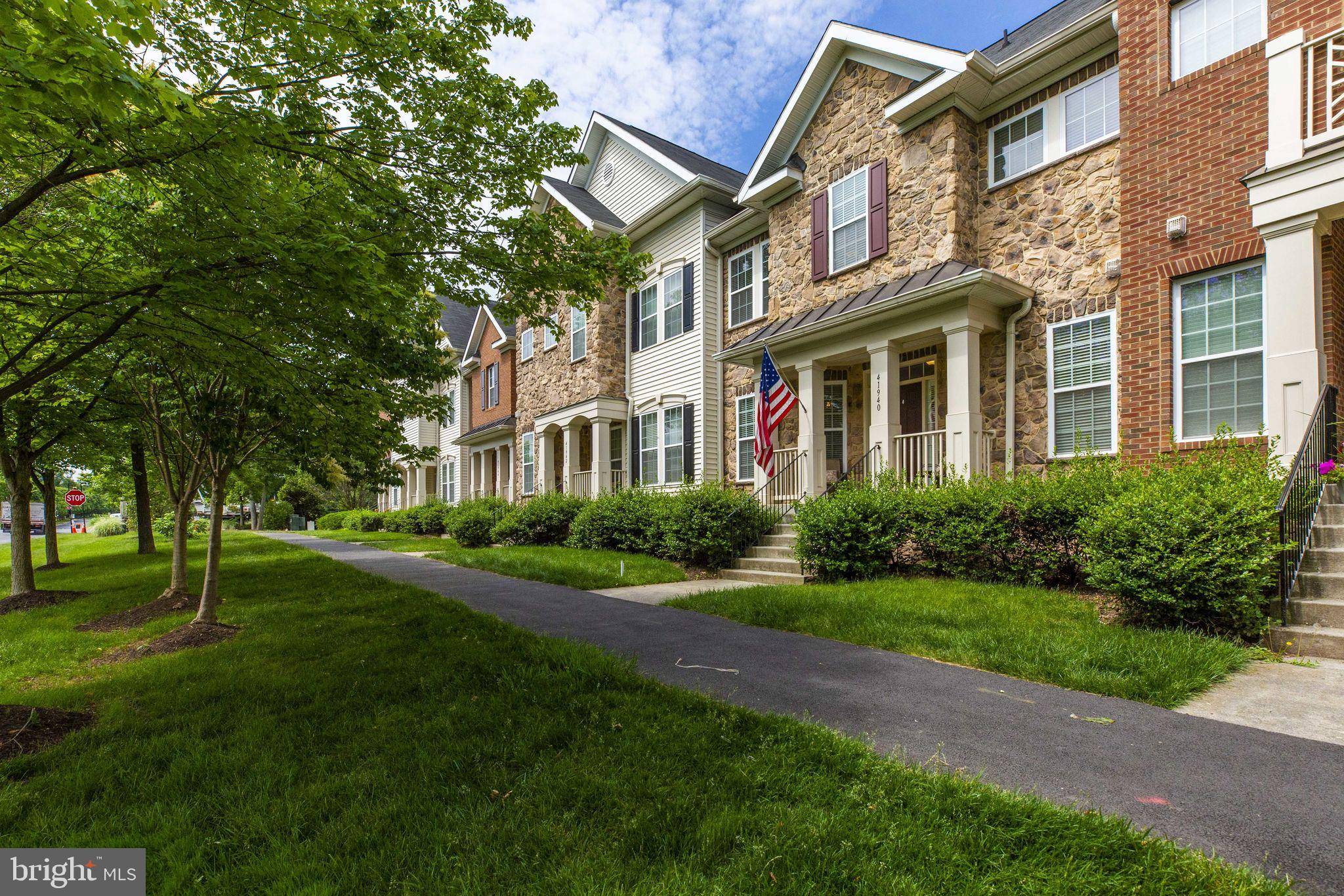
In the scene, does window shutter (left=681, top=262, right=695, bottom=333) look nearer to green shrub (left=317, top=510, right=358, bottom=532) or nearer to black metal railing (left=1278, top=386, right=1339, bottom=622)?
black metal railing (left=1278, top=386, right=1339, bottom=622)

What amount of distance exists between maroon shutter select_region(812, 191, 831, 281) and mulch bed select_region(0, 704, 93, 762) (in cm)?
1127

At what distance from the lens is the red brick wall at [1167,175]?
7.30 m

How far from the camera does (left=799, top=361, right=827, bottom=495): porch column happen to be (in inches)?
443

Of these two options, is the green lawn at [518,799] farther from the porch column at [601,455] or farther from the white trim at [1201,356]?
the porch column at [601,455]

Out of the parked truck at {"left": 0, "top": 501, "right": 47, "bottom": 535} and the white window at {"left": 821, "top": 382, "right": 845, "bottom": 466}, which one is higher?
the white window at {"left": 821, "top": 382, "right": 845, "bottom": 466}

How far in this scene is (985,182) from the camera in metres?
10.1

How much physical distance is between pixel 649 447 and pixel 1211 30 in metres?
11.9

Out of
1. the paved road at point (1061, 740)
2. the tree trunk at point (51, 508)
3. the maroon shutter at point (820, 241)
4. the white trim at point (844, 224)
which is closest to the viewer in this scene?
the paved road at point (1061, 740)

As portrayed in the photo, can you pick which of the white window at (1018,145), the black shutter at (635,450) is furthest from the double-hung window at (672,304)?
the white window at (1018,145)

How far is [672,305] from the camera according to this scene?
15.6m

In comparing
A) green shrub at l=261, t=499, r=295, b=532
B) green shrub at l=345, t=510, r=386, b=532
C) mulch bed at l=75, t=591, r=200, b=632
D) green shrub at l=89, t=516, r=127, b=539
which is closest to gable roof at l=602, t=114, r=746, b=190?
mulch bed at l=75, t=591, r=200, b=632

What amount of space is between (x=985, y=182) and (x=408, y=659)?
10360 millimetres

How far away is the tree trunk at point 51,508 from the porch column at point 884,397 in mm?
16145

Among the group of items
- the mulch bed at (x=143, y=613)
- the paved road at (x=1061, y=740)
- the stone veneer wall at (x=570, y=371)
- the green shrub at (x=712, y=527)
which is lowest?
the mulch bed at (x=143, y=613)
